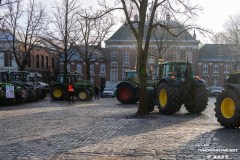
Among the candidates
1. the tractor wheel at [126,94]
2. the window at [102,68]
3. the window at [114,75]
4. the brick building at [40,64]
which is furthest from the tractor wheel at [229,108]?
the window at [102,68]

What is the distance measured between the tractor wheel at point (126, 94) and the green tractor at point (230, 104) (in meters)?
14.5

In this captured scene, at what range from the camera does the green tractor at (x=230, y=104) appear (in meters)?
12.3

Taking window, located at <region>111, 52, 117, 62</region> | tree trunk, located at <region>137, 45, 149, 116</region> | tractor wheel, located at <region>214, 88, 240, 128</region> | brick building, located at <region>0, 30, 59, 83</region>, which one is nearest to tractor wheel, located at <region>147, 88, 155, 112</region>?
tree trunk, located at <region>137, 45, 149, 116</region>

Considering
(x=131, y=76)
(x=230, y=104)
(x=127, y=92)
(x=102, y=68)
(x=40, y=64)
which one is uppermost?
(x=40, y=64)

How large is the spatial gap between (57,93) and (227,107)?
856 inches

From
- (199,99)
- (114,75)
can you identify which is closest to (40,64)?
(114,75)

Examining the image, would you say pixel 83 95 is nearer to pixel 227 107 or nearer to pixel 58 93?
pixel 58 93

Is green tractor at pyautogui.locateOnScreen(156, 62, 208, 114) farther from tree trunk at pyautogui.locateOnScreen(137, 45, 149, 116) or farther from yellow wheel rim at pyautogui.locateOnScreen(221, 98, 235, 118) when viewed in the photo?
yellow wheel rim at pyautogui.locateOnScreen(221, 98, 235, 118)

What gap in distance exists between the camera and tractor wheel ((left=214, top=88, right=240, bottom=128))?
12.3 meters

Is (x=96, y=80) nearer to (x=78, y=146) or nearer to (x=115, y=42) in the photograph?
(x=115, y=42)

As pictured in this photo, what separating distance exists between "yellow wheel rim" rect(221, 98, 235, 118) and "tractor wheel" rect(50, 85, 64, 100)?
834 inches

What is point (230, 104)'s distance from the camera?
514 inches

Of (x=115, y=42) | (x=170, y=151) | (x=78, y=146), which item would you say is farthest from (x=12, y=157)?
(x=115, y=42)

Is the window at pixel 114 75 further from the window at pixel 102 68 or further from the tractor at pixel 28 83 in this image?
the tractor at pixel 28 83
